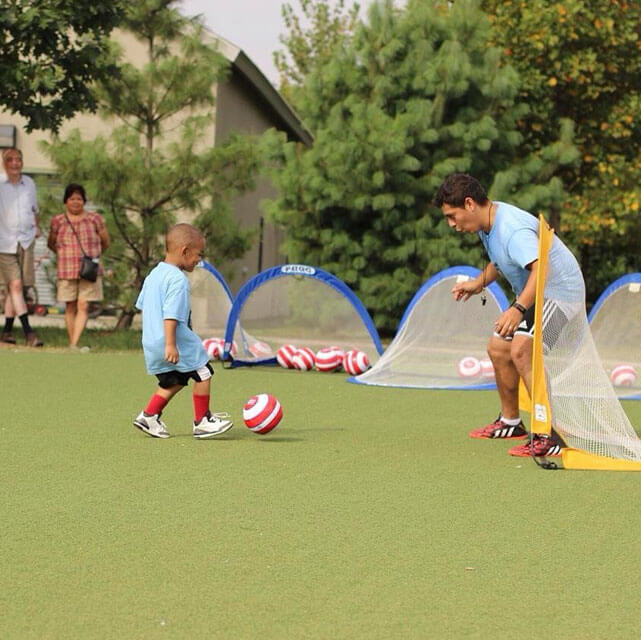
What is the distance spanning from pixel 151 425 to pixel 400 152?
410 inches

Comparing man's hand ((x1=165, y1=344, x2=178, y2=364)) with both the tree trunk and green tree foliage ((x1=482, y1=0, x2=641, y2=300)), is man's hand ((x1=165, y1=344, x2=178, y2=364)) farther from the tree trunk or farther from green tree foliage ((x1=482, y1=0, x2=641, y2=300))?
green tree foliage ((x1=482, y1=0, x2=641, y2=300))

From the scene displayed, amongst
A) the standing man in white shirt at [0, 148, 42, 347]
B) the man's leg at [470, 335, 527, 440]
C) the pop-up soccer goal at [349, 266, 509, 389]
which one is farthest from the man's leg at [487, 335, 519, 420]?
the standing man in white shirt at [0, 148, 42, 347]

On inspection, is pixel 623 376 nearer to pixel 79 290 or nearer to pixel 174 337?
pixel 174 337

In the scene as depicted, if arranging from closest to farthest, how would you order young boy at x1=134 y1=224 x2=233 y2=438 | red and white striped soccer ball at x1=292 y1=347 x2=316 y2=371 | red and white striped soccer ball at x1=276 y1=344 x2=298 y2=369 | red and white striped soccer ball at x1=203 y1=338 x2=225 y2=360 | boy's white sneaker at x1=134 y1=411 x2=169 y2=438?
young boy at x1=134 y1=224 x2=233 y2=438
boy's white sneaker at x1=134 y1=411 x2=169 y2=438
red and white striped soccer ball at x1=292 y1=347 x2=316 y2=371
red and white striped soccer ball at x1=276 y1=344 x2=298 y2=369
red and white striped soccer ball at x1=203 y1=338 x2=225 y2=360

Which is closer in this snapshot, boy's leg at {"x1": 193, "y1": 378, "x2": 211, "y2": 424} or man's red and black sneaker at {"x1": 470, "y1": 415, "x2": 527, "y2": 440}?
boy's leg at {"x1": 193, "y1": 378, "x2": 211, "y2": 424}

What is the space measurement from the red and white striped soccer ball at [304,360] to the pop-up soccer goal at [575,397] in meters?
5.75

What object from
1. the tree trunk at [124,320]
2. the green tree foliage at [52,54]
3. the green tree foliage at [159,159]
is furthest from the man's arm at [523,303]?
the tree trunk at [124,320]

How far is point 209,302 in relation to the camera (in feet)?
46.8

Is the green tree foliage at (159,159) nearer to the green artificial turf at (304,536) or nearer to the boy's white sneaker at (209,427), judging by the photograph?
the green artificial turf at (304,536)

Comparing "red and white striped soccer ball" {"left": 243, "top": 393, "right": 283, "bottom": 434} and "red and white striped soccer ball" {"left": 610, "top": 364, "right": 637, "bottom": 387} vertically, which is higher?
"red and white striped soccer ball" {"left": 243, "top": 393, "right": 283, "bottom": 434}

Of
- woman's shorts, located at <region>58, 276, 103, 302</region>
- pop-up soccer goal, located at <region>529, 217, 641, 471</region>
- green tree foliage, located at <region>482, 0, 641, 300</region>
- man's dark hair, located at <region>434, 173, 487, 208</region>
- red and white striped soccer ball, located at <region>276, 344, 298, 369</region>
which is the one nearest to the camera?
pop-up soccer goal, located at <region>529, 217, 641, 471</region>

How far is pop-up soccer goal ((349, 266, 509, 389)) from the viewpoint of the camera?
1159 cm

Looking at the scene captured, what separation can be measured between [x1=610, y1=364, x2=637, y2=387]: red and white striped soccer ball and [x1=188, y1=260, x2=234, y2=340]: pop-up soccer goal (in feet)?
14.8

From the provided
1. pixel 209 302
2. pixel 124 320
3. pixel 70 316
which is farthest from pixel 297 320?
pixel 124 320
